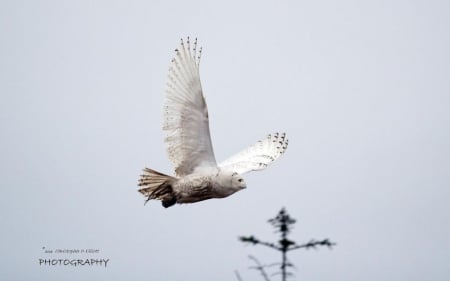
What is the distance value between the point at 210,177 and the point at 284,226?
24.0 feet

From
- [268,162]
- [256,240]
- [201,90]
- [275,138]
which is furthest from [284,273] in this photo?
[275,138]

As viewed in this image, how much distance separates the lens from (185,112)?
38.8 feet

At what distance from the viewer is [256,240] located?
475 cm

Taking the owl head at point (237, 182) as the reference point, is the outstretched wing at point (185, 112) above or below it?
above

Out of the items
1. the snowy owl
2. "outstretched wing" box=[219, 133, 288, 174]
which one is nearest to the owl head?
the snowy owl

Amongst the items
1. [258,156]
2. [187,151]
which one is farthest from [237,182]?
[258,156]

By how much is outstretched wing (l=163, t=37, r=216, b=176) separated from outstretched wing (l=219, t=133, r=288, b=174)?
30.9 inches

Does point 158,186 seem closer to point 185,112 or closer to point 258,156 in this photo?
point 185,112

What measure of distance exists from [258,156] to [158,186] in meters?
2.26

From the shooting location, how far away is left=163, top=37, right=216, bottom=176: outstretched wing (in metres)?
11.7

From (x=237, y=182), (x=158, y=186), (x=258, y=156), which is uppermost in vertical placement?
(x=258, y=156)

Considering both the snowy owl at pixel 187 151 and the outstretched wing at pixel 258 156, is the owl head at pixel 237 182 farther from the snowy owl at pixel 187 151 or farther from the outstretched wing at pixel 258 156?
the outstretched wing at pixel 258 156

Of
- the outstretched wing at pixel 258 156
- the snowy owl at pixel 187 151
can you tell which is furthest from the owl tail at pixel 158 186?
the outstretched wing at pixel 258 156

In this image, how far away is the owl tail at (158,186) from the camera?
12.3m
